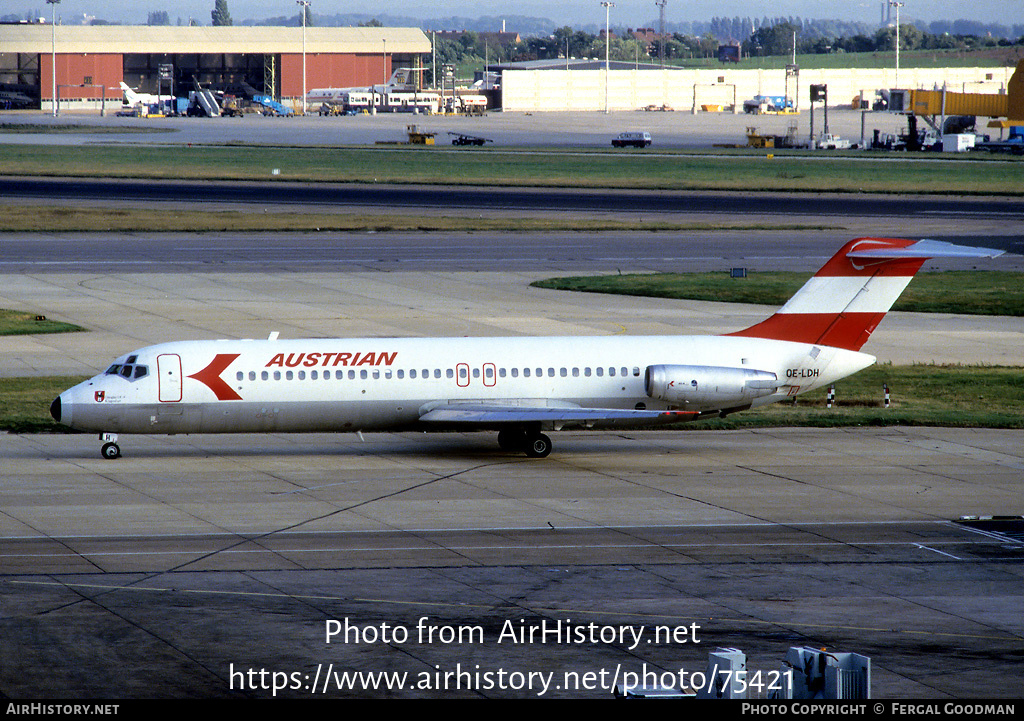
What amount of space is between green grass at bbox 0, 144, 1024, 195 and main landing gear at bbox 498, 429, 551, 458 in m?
83.4

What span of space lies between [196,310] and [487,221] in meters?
37.1

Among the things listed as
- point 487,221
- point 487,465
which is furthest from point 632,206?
point 487,465

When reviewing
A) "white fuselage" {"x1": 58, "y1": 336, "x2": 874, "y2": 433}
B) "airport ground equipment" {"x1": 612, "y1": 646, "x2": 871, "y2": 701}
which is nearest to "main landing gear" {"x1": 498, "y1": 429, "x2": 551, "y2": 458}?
"white fuselage" {"x1": 58, "y1": 336, "x2": 874, "y2": 433}

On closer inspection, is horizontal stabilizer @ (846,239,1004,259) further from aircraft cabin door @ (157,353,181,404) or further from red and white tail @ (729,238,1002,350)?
aircraft cabin door @ (157,353,181,404)

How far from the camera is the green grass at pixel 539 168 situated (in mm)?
117188

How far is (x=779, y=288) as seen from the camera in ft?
200

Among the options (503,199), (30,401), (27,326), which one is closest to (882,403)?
(30,401)

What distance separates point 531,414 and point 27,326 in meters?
28.5

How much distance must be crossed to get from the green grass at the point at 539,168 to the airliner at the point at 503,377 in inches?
3148

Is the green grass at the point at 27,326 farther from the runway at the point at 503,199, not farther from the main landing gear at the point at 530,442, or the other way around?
the runway at the point at 503,199

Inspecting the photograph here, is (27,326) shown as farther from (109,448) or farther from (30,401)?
(109,448)

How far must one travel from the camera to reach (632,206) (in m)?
99.2

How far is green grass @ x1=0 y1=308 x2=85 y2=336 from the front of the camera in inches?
1989
